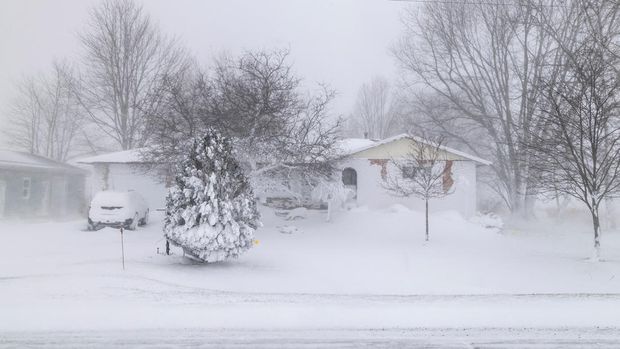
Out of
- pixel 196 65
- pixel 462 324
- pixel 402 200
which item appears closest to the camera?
pixel 462 324

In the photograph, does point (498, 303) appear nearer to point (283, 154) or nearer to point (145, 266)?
point (145, 266)

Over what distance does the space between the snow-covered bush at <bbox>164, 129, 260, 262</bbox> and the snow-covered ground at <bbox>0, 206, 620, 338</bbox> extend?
65cm

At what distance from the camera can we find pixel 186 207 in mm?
12633

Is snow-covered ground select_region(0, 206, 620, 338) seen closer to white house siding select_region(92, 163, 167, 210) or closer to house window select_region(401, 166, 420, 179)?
house window select_region(401, 166, 420, 179)

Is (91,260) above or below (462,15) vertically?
below

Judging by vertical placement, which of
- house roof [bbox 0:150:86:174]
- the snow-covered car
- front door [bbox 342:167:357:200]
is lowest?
the snow-covered car

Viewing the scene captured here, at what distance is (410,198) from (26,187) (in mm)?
21934

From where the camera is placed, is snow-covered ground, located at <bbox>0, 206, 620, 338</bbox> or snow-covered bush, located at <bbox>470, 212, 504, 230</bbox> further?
snow-covered bush, located at <bbox>470, 212, 504, 230</bbox>

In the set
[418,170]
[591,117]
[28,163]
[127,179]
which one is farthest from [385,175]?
[28,163]

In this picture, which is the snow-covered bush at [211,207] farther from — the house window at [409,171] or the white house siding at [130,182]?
the white house siding at [130,182]

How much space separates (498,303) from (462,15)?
21609 millimetres

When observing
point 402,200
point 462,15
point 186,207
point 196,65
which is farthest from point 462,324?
point 196,65

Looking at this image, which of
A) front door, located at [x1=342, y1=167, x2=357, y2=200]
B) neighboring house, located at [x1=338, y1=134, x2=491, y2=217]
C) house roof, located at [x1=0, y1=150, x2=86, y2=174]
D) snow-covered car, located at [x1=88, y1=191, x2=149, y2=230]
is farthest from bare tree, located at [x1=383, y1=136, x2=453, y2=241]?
house roof, located at [x1=0, y1=150, x2=86, y2=174]

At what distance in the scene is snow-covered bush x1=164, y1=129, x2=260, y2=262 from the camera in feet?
40.6
